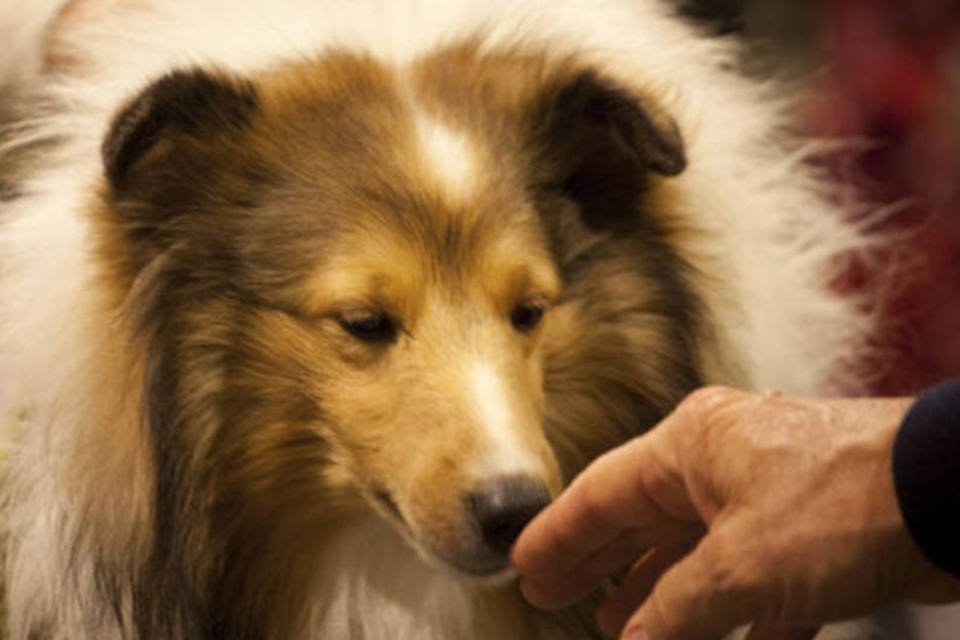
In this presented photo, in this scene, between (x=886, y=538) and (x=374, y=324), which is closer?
(x=886, y=538)

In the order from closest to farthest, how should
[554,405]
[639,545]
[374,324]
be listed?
[639,545], [374,324], [554,405]

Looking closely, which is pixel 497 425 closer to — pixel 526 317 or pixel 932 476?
pixel 526 317

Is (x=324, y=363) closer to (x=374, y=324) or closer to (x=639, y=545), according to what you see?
(x=374, y=324)

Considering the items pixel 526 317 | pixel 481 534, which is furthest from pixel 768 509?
pixel 526 317

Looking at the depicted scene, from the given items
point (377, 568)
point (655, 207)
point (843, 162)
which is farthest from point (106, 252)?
point (843, 162)

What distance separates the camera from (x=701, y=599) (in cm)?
88

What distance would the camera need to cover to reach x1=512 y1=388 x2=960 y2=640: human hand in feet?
2.72

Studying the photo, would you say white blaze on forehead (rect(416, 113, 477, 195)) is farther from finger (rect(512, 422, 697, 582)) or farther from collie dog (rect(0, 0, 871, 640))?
finger (rect(512, 422, 697, 582))

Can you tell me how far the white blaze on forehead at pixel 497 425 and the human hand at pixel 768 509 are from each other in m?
0.19

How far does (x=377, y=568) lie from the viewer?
56.7 inches

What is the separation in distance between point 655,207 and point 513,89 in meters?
0.20

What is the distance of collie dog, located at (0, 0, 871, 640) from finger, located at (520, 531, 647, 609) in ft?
0.41

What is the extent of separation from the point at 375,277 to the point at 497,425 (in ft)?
0.63

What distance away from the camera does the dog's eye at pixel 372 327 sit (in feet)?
4.25
